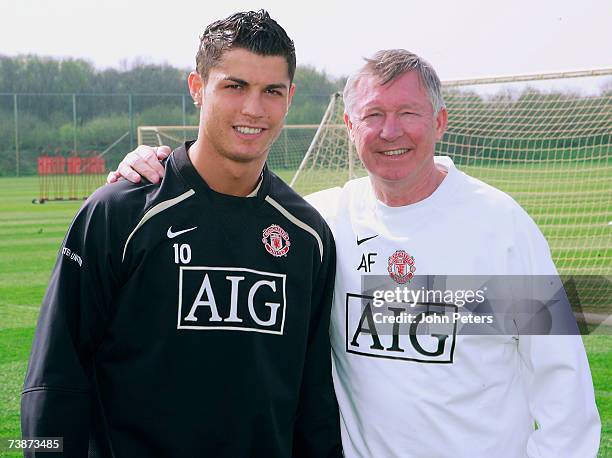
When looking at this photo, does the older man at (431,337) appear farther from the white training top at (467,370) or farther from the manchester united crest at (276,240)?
the manchester united crest at (276,240)

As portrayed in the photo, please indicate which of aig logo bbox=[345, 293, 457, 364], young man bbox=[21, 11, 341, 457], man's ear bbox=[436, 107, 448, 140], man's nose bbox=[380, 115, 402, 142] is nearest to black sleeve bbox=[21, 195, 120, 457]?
young man bbox=[21, 11, 341, 457]

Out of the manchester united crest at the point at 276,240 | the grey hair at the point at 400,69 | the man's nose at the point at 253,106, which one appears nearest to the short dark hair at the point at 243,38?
the man's nose at the point at 253,106

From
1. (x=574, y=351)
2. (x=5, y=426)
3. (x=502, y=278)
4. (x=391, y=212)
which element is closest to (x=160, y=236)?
(x=391, y=212)

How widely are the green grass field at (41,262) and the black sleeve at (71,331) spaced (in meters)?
2.86

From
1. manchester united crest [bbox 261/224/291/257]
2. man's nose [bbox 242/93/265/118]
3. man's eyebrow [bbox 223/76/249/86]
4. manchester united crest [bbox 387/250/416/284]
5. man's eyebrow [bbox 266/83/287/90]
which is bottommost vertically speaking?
manchester united crest [bbox 387/250/416/284]

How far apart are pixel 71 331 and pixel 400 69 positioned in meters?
1.33

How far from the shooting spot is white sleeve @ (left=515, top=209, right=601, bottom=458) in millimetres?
2539

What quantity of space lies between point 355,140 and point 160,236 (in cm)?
77

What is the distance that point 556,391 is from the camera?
256cm

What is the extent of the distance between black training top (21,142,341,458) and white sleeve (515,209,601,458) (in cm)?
75

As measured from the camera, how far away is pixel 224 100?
2.57m

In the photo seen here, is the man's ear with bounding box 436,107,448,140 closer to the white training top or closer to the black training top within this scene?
the white training top

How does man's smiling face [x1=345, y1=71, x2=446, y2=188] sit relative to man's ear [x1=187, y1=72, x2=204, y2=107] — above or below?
below

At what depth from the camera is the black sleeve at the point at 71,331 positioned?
2.43 meters
